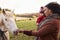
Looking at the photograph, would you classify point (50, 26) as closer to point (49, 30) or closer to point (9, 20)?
point (49, 30)

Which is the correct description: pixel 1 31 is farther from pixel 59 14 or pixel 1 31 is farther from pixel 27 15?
pixel 27 15

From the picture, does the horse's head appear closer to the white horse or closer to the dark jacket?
the white horse

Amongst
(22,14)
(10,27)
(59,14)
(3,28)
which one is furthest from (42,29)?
(22,14)

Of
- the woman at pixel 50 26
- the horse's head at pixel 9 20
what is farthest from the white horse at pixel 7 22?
the woman at pixel 50 26

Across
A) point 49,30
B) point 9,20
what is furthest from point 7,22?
point 49,30

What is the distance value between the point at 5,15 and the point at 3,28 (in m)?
0.31

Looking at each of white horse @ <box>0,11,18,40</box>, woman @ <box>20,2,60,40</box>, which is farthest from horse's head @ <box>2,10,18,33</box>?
woman @ <box>20,2,60,40</box>

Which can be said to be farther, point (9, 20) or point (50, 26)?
point (9, 20)

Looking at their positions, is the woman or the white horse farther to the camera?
the white horse

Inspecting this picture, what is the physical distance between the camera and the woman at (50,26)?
401cm

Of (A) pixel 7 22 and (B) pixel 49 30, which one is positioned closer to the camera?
(B) pixel 49 30

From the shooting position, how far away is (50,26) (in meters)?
3.99

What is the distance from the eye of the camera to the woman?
4012 mm

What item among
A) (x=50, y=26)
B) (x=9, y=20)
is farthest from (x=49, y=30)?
(x=9, y=20)
